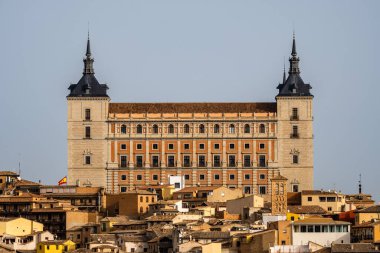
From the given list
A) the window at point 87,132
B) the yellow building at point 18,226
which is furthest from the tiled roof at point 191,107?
the yellow building at point 18,226

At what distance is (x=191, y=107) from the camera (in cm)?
15525

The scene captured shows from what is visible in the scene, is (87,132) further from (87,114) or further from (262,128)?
(262,128)

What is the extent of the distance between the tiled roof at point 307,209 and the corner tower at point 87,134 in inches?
1056

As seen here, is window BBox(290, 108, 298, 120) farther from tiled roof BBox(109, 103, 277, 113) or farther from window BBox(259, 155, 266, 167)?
window BBox(259, 155, 266, 167)

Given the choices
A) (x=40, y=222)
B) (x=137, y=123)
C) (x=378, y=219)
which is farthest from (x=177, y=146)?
(x=378, y=219)

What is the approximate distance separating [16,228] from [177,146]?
34428 millimetres

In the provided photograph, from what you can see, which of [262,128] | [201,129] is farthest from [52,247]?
[262,128]

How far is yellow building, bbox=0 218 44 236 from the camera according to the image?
120 m

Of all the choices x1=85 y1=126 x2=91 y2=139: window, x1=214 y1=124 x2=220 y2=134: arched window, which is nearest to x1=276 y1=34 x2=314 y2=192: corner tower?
x1=214 y1=124 x2=220 y2=134: arched window

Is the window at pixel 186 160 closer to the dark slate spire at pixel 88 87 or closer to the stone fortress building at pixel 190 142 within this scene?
the stone fortress building at pixel 190 142

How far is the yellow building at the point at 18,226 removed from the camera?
120 meters

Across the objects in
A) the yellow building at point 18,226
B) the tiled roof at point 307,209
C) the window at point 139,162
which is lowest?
the yellow building at point 18,226

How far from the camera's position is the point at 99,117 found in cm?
15300

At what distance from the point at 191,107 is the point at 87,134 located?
1000cm
